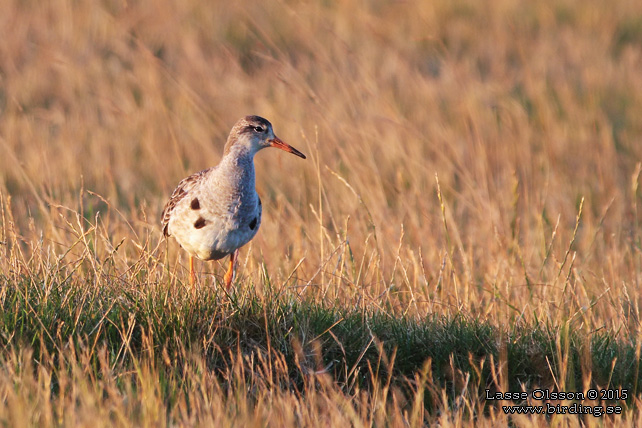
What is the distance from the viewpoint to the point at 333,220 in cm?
611

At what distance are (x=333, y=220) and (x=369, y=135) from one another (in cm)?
157

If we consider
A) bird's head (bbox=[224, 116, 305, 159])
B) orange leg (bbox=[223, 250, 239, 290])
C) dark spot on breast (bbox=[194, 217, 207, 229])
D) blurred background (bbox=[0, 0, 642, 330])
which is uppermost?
blurred background (bbox=[0, 0, 642, 330])

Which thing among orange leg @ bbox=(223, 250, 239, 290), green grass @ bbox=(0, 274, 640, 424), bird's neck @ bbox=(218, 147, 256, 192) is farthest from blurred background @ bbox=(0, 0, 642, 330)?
bird's neck @ bbox=(218, 147, 256, 192)

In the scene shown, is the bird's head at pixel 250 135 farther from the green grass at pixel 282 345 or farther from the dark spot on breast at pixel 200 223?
the green grass at pixel 282 345

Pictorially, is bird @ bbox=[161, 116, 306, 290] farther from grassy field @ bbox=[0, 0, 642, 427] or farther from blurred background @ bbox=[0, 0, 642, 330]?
blurred background @ bbox=[0, 0, 642, 330]

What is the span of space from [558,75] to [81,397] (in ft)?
32.5

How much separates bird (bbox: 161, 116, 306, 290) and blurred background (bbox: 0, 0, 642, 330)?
32cm

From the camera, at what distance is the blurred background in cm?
661

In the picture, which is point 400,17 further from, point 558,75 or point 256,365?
point 256,365

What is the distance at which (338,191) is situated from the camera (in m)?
8.64

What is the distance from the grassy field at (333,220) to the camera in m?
4.36

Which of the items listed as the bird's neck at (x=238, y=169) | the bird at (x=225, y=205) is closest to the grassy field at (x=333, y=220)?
the bird at (x=225, y=205)

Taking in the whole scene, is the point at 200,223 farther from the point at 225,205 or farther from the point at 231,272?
the point at 231,272

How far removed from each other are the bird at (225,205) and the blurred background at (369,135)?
322 millimetres
